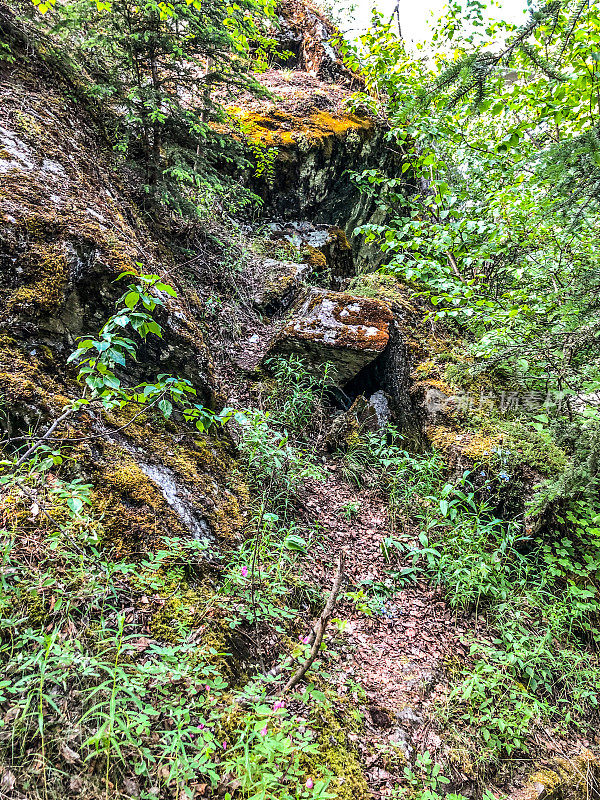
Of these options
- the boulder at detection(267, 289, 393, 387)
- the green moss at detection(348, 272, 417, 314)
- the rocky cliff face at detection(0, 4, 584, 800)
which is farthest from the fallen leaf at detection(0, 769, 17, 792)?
the green moss at detection(348, 272, 417, 314)

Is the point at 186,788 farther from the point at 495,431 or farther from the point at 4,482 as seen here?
the point at 495,431

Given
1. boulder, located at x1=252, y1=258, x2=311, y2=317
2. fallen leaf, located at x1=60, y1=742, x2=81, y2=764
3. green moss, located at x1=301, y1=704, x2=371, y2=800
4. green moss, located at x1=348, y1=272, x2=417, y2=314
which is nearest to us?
fallen leaf, located at x1=60, y1=742, x2=81, y2=764

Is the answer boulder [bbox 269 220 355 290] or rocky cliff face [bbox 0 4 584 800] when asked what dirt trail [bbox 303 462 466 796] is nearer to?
rocky cliff face [bbox 0 4 584 800]

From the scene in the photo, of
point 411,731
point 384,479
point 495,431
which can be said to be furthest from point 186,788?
point 495,431

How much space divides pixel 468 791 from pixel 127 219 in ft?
21.4

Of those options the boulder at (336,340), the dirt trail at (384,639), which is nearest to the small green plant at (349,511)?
the dirt trail at (384,639)

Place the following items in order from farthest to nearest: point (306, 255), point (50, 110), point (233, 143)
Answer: point (306, 255) < point (233, 143) < point (50, 110)

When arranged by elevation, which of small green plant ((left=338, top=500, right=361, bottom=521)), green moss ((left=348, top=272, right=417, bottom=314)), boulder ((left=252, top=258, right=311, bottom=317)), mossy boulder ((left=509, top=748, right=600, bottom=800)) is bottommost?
mossy boulder ((left=509, top=748, right=600, bottom=800))

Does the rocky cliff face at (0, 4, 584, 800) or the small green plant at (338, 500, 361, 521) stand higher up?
the rocky cliff face at (0, 4, 584, 800)

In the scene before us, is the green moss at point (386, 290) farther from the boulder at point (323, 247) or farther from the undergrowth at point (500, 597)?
the undergrowth at point (500, 597)

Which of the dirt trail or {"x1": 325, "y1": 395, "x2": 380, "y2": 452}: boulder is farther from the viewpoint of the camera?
{"x1": 325, "y1": 395, "x2": 380, "y2": 452}: boulder

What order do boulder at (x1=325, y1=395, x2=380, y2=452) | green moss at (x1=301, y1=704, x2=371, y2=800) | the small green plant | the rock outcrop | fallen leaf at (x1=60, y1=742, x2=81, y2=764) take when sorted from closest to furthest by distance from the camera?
fallen leaf at (x1=60, y1=742, x2=81, y2=764)
green moss at (x1=301, y1=704, x2=371, y2=800)
the rock outcrop
the small green plant
boulder at (x1=325, y1=395, x2=380, y2=452)

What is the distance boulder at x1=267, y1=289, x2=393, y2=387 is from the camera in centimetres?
627

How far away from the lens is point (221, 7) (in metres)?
4.67
